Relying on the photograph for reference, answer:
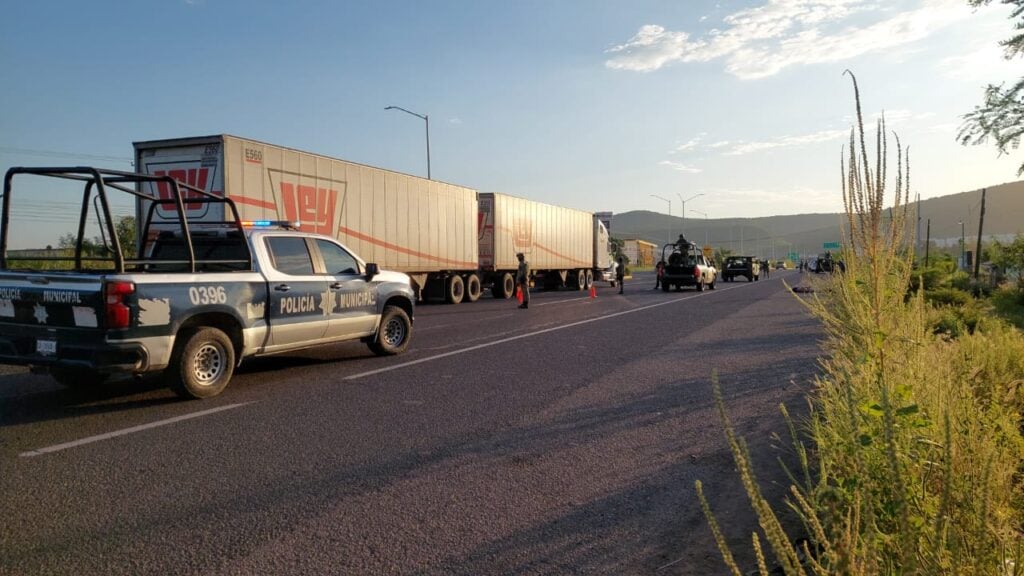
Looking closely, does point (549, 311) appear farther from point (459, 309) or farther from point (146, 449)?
point (146, 449)

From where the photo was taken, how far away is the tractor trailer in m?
14.2

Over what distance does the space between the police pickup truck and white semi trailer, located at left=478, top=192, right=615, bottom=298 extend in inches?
675

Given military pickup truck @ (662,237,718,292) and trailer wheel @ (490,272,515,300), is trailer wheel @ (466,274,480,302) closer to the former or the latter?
trailer wheel @ (490,272,515,300)

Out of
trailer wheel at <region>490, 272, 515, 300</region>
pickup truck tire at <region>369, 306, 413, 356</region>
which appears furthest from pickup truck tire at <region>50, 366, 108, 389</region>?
trailer wheel at <region>490, 272, 515, 300</region>

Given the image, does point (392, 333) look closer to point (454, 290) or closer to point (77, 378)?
point (77, 378)

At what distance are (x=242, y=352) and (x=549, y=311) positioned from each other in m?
12.6

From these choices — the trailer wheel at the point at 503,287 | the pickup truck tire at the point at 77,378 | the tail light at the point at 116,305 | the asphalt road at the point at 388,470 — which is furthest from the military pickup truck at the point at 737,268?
the tail light at the point at 116,305

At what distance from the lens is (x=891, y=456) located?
1.83 meters

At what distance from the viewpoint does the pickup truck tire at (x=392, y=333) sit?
9.85m

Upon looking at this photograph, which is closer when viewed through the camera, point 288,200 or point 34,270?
point 34,270

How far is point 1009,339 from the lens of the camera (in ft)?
23.5

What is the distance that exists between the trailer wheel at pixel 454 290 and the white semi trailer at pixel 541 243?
8.23 ft

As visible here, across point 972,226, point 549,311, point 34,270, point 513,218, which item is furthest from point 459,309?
point 972,226

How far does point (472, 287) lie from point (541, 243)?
21.6ft
